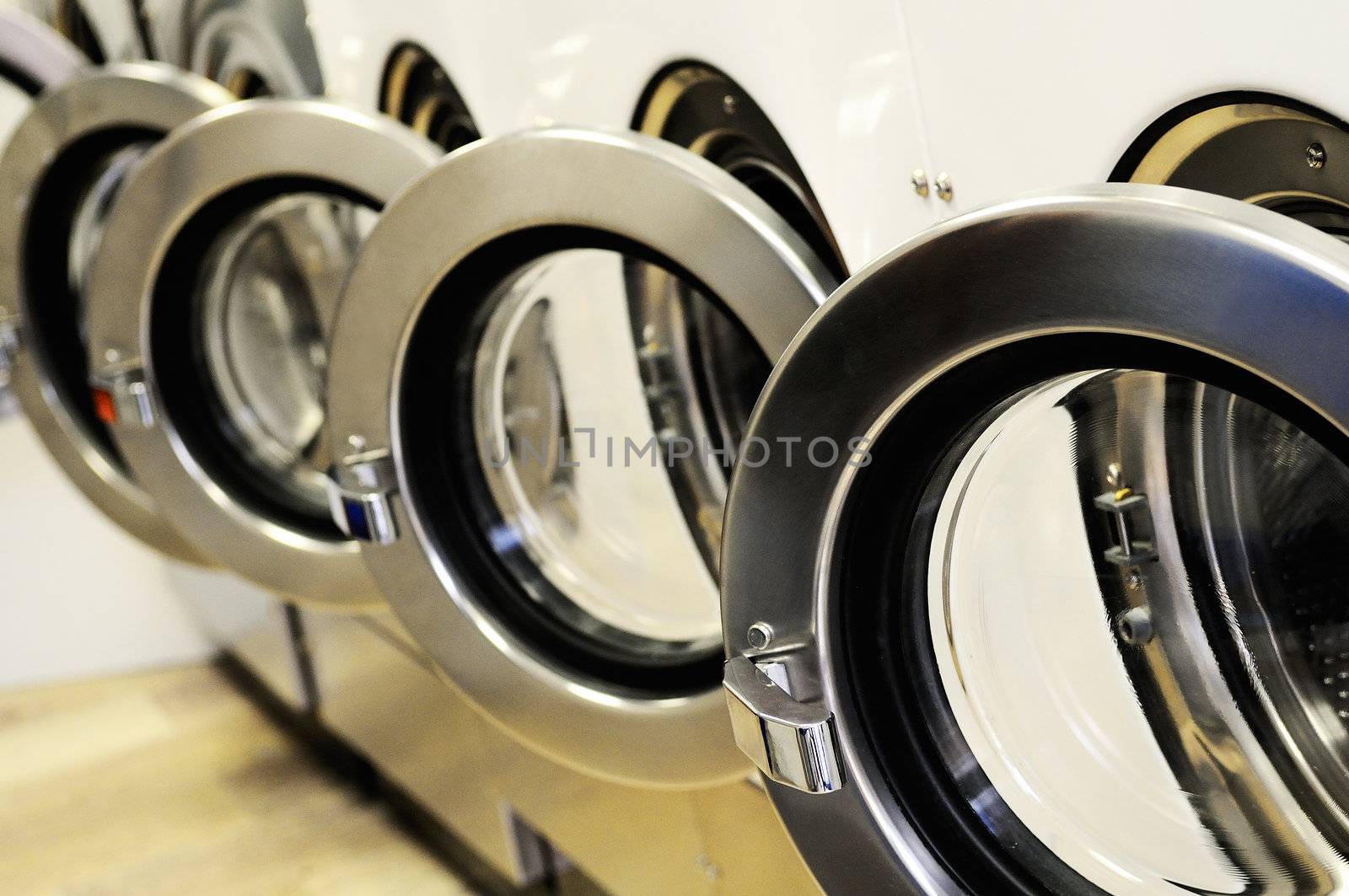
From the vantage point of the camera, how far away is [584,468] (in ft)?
3.01

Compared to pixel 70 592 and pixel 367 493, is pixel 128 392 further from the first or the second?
pixel 70 592

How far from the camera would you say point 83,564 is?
2252 mm

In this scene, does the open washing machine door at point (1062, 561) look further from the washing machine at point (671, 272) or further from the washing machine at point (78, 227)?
the washing machine at point (78, 227)

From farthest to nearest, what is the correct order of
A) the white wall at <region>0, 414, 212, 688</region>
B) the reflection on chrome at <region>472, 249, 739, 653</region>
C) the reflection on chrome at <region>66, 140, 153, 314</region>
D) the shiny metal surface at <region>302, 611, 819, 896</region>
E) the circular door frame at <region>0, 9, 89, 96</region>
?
1. the white wall at <region>0, 414, 212, 688</region>
2. the circular door frame at <region>0, 9, 89, 96</region>
3. the reflection on chrome at <region>66, 140, 153, 314</region>
4. the shiny metal surface at <region>302, 611, 819, 896</region>
5. the reflection on chrome at <region>472, 249, 739, 653</region>

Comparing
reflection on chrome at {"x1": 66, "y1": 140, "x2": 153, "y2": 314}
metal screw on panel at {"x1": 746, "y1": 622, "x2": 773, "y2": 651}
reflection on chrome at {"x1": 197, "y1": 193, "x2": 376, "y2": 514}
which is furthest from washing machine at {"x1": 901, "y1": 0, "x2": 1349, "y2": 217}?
reflection on chrome at {"x1": 66, "y1": 140, "x2": 153, "y2": 314}

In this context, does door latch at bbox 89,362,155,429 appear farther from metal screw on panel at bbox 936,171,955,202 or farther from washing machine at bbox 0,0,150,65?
metal screw on panel at bbox 936,171,955,202

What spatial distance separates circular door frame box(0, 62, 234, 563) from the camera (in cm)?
129

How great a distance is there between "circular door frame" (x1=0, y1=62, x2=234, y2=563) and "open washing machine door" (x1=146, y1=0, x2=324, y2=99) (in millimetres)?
40

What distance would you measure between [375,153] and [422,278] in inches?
7.1

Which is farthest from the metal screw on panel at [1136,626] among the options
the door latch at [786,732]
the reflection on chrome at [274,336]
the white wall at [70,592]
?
the white wall at [70,592]

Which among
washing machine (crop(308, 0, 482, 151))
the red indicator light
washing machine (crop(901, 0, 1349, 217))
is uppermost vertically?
washing machine (crop(308, 0, 482, 151))

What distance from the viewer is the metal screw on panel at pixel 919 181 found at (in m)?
0.61

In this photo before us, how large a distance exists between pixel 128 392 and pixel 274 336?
16 cm

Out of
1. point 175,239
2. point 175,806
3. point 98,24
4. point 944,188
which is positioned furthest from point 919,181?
point 175,806
